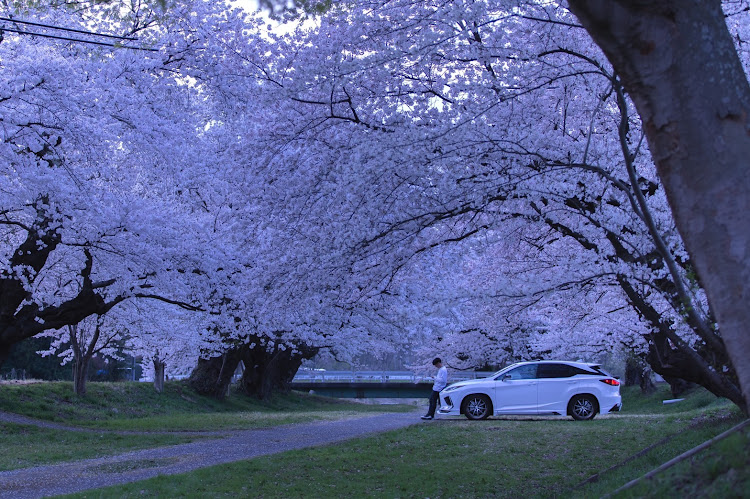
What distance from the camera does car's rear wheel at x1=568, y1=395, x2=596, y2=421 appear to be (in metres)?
17.1

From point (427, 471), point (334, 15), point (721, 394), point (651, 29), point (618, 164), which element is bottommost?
point (427, 471)

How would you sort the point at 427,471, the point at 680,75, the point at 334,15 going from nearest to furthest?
the point at 680,75 → the point at 334,15 → the point at 427,471

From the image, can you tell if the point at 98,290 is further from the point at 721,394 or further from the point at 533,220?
the point at 721,394

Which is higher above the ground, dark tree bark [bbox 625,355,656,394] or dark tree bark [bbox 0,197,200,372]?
dark tree bark [bbox 0,197,200,372]

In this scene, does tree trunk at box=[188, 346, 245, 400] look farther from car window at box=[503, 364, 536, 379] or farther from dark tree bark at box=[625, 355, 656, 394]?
dark tree bark at box=[625, 355, 656, 394]

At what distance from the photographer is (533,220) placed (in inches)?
386

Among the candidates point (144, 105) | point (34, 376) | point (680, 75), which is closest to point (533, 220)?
point (680, 75)

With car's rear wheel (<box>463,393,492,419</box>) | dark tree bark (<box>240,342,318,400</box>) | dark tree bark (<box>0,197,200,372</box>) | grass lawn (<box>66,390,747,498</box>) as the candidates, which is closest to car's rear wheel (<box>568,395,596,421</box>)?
car's rear wheel (<box>463,393,492,419</box>)

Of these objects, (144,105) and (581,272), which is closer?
(581,272)

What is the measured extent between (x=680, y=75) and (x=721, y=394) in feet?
21.2

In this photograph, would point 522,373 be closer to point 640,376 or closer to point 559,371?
point 559,371

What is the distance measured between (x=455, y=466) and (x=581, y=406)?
27.1 feet

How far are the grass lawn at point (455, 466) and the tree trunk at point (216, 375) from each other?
608 inches

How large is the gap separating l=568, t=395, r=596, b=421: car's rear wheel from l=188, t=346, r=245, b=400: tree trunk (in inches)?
580
